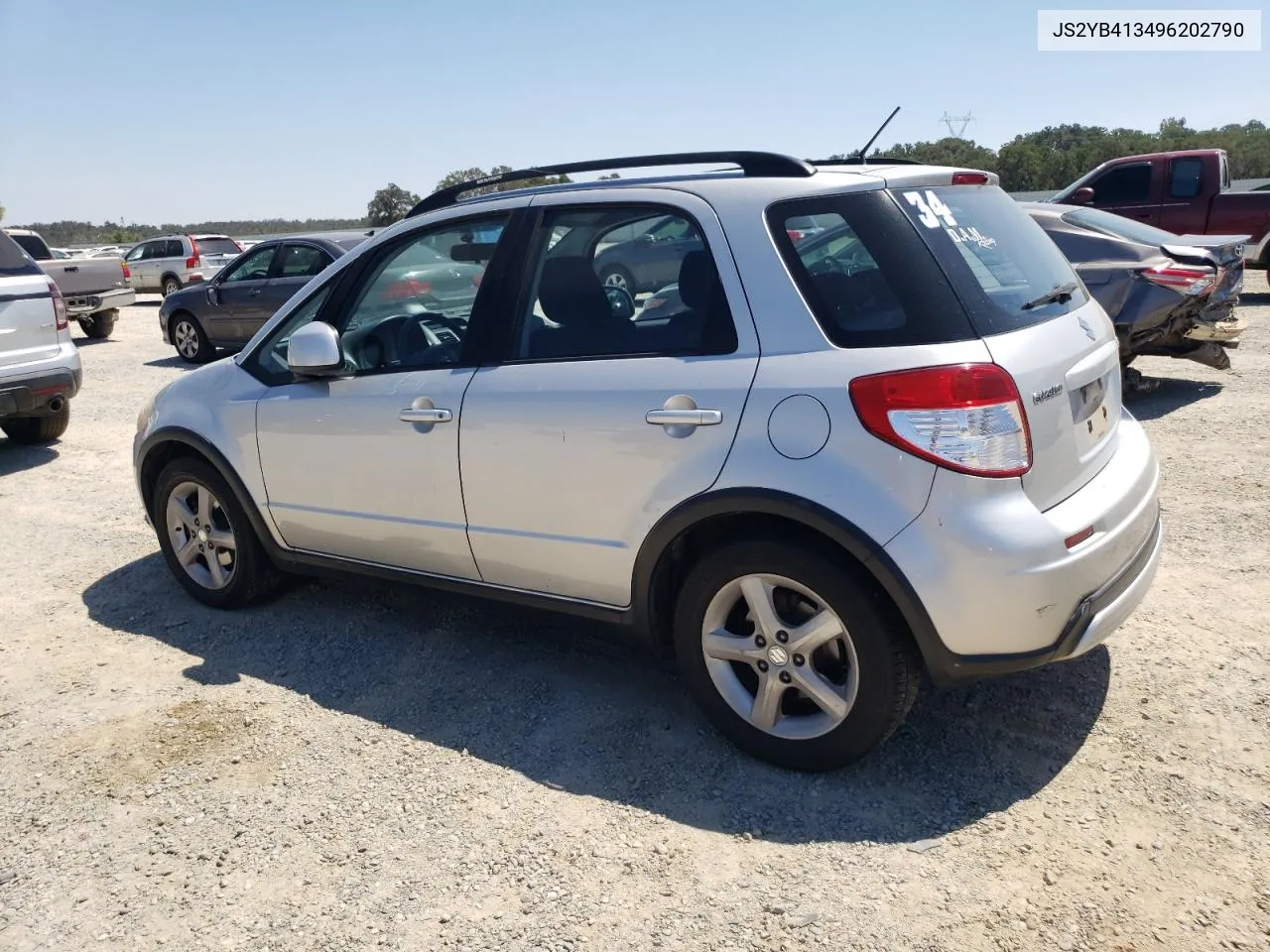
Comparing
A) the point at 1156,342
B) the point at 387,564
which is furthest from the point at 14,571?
the point at 1156,342

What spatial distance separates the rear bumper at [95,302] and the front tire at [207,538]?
12929 mm

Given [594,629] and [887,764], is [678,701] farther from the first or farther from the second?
[887,764]

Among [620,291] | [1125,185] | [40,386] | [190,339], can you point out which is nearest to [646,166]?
[620,291]

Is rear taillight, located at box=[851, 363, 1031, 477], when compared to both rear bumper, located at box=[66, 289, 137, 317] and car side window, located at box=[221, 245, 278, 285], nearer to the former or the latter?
car side window, located at box=[221, 245, 278, 285]

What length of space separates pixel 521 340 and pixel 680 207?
750 millimetres

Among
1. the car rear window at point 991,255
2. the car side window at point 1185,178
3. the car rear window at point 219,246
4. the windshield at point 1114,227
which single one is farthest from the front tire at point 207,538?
the car rear window at point 219,246

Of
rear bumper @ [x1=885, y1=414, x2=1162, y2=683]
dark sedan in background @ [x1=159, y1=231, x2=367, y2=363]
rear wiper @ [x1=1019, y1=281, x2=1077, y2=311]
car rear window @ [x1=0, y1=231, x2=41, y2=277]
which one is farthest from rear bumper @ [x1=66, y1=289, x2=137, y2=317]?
rear bumper @ [x1=885, y1=414, x2=1162, y2=683]

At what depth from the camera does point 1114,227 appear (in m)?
8.24

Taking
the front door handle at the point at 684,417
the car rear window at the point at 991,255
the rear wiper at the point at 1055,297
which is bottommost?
the front door handle at the point at 684,417

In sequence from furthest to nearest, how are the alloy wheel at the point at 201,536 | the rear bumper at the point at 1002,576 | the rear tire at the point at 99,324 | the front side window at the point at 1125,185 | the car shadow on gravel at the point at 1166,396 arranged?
the rear tire at the point at 99,324
the front side window at the point at 1125,185
the car shadow on gravel at the point at 1166,396
the alloy wheel at the point at 201,536
the rear bumper at the point at 1002,576

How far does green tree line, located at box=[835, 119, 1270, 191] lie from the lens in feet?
109

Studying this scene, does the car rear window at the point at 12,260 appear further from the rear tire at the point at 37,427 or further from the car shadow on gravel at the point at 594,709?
the car shadow on gravel at the point at 594,709

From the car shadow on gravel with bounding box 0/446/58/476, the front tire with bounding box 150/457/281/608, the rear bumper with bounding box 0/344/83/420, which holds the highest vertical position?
the rear bumper with bounding box 0/344/83/420

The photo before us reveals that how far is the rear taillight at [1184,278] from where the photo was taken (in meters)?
7.46
